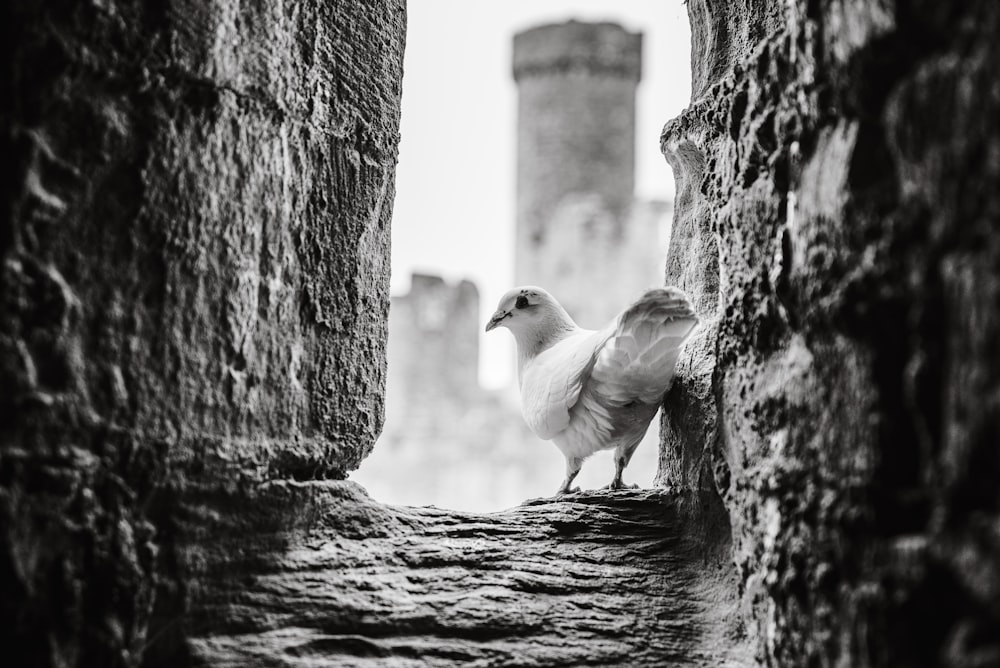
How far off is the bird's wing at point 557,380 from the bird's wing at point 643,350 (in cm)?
3

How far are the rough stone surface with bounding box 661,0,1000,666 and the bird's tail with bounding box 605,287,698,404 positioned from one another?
11 centimetres

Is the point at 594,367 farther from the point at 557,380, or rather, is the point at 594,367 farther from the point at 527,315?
the point at 527,315

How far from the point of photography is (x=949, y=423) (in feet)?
3.54

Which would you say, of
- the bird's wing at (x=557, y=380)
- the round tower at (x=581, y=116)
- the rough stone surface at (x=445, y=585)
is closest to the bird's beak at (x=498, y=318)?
the bird's wing at (x=557, y=380)

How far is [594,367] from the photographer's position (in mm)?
2020

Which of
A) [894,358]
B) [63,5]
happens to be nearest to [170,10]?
[63,5]

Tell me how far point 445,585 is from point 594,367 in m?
0.58

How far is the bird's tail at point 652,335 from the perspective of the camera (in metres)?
1.88

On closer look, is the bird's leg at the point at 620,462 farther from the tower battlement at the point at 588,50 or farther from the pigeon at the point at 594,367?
the tower battlement at the point at 588,50

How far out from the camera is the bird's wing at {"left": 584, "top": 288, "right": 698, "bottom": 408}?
1.88 m

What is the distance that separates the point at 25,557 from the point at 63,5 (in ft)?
2.92

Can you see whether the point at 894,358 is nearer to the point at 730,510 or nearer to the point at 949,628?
the point at 949,628

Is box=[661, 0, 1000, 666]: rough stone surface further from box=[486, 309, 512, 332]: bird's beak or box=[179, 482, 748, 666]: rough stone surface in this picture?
box=[486, 309, 512, 332]: bird's beak

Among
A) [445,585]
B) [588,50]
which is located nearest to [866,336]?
[445,585]
